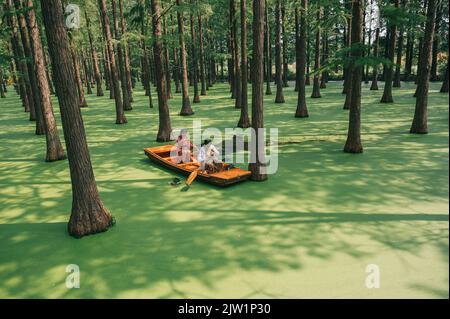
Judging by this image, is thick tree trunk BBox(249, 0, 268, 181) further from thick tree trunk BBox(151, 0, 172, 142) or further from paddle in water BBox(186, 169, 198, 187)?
thick tree trunk BBox(151, 0, 172, 142)

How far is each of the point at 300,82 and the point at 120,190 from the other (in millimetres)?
13561

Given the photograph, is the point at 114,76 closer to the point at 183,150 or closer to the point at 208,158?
the point at 183,150

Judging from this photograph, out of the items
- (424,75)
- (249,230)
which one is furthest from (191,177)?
(424,75)

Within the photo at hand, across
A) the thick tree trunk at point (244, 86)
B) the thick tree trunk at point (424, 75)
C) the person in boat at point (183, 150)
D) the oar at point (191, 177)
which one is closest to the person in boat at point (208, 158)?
the oar at point (191, 177)

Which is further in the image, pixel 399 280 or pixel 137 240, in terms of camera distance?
pixel 137 240

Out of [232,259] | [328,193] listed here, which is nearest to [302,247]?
[232,259]

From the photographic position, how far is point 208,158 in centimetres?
999

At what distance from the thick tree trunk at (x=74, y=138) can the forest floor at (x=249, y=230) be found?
1.29ft

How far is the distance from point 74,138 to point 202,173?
13.0 feet

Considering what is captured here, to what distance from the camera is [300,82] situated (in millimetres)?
19141

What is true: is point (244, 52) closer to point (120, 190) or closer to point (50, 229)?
point (120, 190)

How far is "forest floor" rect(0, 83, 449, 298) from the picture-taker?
513 cm

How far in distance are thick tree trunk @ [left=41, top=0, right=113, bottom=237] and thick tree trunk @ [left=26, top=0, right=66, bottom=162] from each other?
20.9ft

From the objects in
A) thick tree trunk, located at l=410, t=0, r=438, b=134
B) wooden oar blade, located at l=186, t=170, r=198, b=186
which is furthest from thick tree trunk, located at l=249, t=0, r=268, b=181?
thick tree trunk, located at l=410, t=0, r=438, b=134
